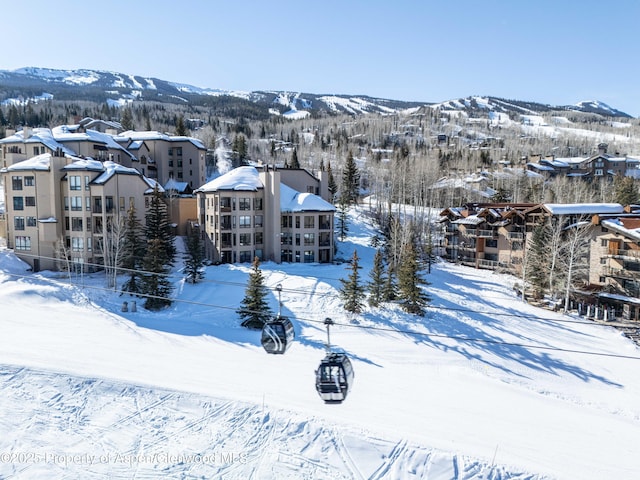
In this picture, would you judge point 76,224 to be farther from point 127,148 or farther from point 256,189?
point 127,148

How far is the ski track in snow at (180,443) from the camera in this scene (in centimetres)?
1336

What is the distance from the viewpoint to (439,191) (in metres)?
81.4

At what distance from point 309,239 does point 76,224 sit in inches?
873

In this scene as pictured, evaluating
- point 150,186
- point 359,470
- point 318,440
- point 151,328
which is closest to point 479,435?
point 359,470

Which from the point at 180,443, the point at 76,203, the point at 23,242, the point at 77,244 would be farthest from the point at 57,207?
the point at 180,443

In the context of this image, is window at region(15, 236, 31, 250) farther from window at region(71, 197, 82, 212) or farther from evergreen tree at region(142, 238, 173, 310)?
evergreen tree at region(142, 238, 173, 310)

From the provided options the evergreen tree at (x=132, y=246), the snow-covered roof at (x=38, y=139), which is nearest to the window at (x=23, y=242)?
the evergreen tree at (x=132, y=246)

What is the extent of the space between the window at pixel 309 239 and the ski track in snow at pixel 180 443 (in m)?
26.2

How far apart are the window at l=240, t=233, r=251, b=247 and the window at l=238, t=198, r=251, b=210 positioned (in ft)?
9.21

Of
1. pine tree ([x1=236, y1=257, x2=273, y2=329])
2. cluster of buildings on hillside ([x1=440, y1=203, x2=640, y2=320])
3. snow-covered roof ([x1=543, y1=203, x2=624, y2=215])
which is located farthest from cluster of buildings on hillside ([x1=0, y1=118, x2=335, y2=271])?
snow-covered roof ([x1=543, y1=203, x2=624, y2=215])

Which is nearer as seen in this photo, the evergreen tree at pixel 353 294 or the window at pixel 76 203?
the evergreen tree at pixel 353 294

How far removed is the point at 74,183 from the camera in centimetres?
3619

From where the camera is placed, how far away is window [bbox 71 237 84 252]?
36156mm

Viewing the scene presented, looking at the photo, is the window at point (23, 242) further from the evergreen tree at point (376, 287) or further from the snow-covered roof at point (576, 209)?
the snow-covered roof at point (576, 209)
